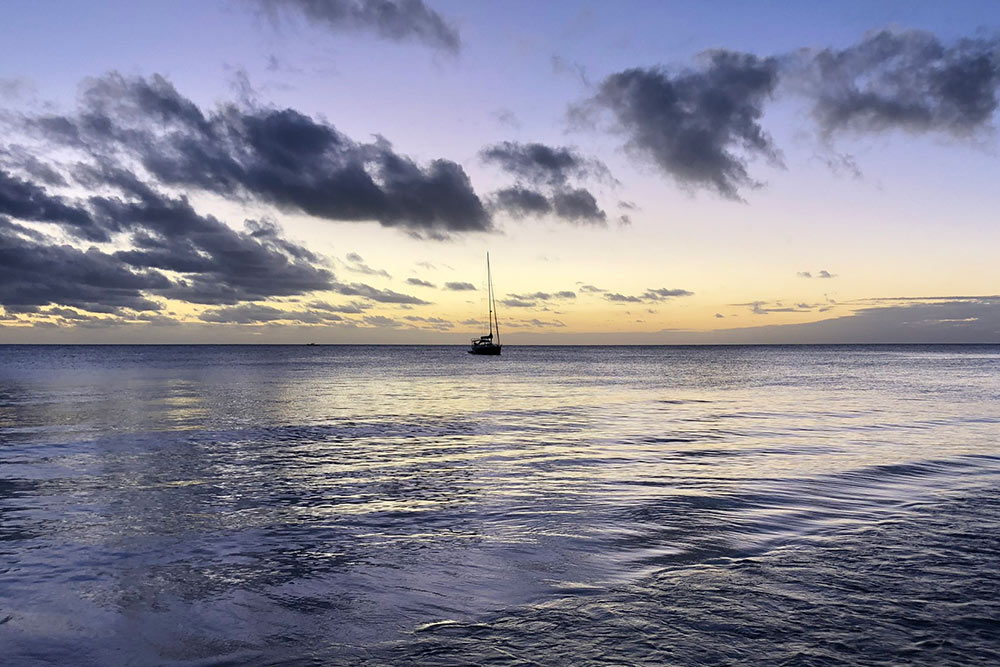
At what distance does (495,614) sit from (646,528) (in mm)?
5225

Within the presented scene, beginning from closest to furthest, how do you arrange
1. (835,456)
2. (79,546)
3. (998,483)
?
(79,546) < (998,483) < (835,456)

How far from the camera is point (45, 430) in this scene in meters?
30.3

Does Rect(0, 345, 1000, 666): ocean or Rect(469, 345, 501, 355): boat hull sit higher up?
Rect(469, 345, 501, 355): boat hull

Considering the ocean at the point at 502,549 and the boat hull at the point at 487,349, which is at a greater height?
the boat hull at the point at 487,349

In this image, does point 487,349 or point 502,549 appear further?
point 487,349

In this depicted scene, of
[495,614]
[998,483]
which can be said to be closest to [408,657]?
[495,614]

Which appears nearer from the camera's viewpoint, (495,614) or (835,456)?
(495,614)

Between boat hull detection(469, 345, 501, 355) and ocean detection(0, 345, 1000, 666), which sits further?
boat hull detection(469, 345, 501, 355)

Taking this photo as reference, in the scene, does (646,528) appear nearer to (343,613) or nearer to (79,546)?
(343,613)

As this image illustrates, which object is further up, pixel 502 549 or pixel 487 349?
pixel 487 349

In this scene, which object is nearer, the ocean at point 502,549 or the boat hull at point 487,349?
the ocean at point 502,549

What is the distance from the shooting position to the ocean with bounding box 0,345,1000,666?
25.7ft

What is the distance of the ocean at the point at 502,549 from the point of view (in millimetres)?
7848

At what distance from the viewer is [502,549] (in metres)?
11.8
